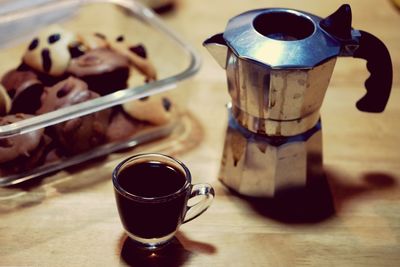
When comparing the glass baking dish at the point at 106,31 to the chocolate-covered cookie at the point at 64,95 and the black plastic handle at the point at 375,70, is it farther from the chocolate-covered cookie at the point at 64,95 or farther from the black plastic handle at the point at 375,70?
the black plastic handle at the point at 375,70

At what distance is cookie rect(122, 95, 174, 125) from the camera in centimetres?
80

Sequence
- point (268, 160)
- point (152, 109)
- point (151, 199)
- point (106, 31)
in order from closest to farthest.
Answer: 1. point (151, 199)
2. point (268, 160)
3. point (152, 109)
4. point (106, 31)

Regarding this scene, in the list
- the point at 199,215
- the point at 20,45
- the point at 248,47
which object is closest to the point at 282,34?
the point at 248,47

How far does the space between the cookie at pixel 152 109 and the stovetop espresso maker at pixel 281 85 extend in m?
0.13

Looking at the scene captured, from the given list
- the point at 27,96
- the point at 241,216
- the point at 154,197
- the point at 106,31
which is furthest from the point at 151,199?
the point at 106,31

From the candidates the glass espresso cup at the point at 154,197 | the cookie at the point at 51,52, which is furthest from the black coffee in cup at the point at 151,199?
the cookie at the point at 51,52

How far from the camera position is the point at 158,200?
1.97 feet

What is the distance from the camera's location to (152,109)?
813 millimetres

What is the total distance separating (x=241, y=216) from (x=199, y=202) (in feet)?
0.21

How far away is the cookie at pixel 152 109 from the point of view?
0.80 m

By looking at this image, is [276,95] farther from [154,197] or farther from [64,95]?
[64,95]

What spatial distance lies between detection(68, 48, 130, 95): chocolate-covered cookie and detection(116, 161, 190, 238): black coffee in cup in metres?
0.17

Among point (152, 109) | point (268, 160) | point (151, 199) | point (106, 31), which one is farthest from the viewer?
point (106, 31)

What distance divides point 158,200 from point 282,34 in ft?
0.78
